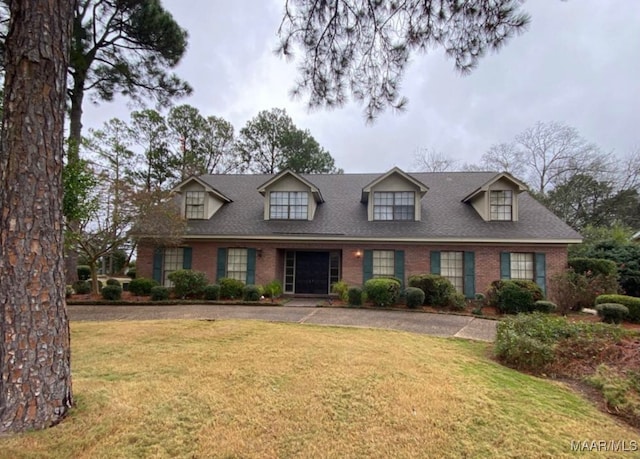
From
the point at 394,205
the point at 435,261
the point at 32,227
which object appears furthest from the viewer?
the point at 394,205

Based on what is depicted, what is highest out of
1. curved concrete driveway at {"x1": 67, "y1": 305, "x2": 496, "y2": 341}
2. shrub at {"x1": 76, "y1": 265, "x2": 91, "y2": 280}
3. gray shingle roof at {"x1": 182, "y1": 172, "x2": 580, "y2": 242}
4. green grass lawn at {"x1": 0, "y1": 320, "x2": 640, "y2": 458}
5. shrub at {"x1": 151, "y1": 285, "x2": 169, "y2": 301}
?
gray shingle roof at {"x1": 182, "y1": 172, "x2": 580, "y2": 242}

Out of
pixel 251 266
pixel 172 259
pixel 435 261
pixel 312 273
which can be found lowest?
pixel 312 273

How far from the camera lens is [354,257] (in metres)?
12.4

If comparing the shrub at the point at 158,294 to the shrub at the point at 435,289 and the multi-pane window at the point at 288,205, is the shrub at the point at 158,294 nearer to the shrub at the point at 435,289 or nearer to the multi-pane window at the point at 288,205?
the multi-pane window at the point at 288,205

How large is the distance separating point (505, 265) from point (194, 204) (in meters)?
13.2

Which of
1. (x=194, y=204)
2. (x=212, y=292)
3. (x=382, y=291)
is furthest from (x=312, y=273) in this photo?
(x=194, y=204)

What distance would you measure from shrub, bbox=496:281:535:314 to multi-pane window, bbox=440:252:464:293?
2.08 metres

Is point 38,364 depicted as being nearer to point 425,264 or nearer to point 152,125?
point 425,264

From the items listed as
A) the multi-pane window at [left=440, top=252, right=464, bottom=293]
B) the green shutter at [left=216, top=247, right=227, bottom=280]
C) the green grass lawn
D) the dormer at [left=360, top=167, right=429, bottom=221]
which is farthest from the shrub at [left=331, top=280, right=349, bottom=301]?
the green grass lawn

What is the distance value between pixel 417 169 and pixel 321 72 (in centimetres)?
2473

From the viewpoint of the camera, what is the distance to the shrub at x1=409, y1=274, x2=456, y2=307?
33.6 ft

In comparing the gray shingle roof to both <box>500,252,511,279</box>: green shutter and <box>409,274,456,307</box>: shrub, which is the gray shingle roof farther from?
<box>409,274,456,307</box>: shrub

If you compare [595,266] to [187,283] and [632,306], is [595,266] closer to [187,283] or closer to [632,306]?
[632,306]

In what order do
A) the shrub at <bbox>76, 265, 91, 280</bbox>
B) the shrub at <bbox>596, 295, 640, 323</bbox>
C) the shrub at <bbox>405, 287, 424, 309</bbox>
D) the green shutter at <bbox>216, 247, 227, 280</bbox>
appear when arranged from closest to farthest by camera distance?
1. the shrub at <bbox>596, 295, 640, 323</bbox>
2. the shrub at <bbox>405, 287, 424, 309</bbox>
3. the green shutter at <bbox>216, 247, 227, 280</bbox>
4. the shrub at <bbox>76, 265, 91, 280</bbox>
